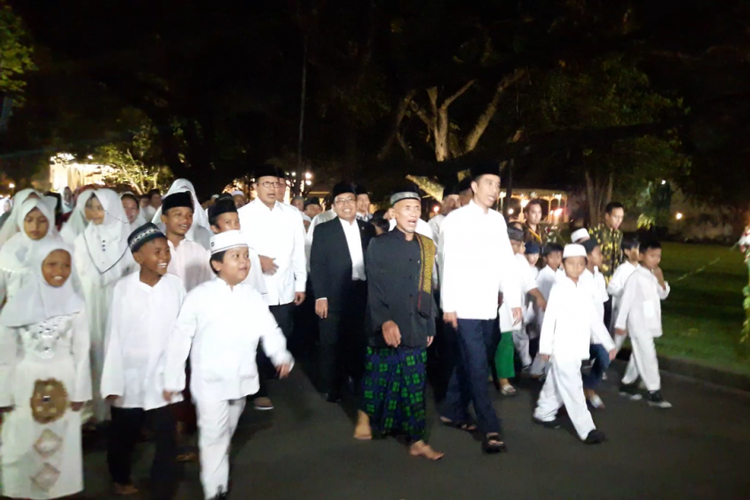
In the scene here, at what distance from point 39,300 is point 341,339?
11.2 ft

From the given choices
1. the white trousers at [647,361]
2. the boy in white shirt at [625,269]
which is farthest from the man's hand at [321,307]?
the boy in white shirt at [625,269]

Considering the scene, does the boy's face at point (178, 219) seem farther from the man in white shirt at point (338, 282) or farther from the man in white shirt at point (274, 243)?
the man in white shirt at point (338, 282)

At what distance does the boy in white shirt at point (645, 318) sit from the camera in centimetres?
737

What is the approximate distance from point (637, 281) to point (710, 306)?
787cm

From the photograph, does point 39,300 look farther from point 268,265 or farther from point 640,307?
point 640,307

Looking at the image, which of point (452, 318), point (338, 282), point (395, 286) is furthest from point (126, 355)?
point (338, 282)

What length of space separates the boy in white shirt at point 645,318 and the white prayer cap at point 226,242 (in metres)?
4.40

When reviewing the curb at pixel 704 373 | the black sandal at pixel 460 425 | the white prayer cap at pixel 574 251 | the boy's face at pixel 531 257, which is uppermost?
the white prayer cap at pixel 574 251

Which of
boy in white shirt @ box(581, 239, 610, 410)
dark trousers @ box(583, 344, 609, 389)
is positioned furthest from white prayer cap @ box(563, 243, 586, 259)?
dark trousers @ box(583, 344, 609, 389)

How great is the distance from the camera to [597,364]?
7.21 m

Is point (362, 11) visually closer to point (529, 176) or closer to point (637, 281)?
point (637, 281)

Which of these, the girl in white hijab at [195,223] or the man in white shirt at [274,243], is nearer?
the girl in white hijab at [195,223]

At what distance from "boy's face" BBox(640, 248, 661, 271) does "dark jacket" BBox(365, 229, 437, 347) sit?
2992mm

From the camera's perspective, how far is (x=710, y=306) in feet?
47.1
